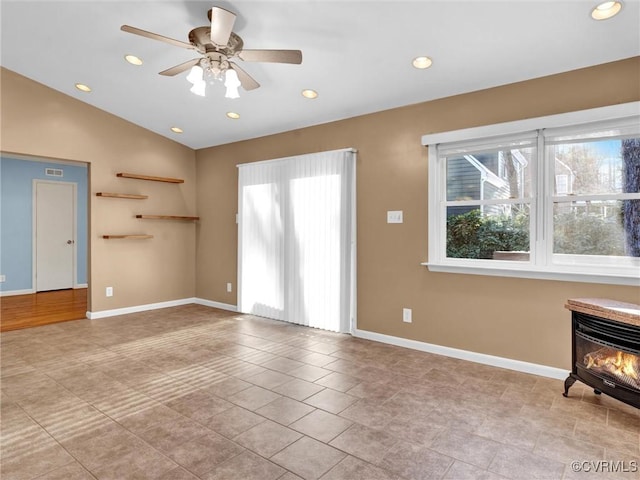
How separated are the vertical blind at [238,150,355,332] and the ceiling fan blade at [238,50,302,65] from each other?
175 centimetres

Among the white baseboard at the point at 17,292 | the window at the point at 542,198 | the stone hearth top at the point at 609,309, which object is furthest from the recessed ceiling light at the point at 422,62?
the white baseboard at the point at 17,292

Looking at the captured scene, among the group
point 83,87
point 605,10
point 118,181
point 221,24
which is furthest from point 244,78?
point 118,181

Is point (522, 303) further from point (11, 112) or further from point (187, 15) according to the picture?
point (11, 112)

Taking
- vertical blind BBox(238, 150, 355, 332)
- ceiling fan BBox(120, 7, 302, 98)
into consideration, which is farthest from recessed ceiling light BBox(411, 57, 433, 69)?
vertical blind BBox(238, 150, 355, 332)

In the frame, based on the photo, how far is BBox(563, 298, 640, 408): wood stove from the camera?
92.9 inches

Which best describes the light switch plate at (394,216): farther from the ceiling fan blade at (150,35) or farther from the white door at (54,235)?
the white door at (54,235)

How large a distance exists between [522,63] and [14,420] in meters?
4.43

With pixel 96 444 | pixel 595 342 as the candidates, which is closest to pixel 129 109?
pixel 96 444

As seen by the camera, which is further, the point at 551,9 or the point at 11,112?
the point at 11,112

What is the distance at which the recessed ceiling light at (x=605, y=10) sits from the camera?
91.4 inches

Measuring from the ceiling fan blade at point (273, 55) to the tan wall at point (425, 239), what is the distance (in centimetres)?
168

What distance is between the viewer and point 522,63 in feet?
9.87

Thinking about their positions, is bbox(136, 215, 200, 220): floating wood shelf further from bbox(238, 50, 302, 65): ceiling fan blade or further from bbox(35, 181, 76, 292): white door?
bbox(238, 50, 302, 65): ceiling fan blade

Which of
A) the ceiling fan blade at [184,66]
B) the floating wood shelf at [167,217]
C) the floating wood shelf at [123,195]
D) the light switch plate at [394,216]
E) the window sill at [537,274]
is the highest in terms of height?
the ceiling fan blade at [184,66]
